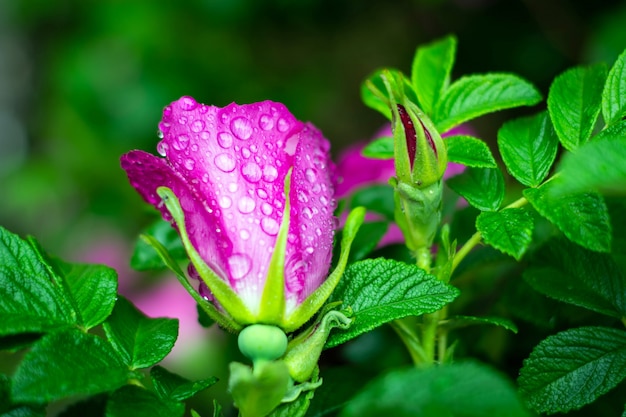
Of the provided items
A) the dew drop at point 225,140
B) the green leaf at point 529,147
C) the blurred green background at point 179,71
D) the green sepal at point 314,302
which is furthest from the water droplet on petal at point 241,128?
the blurred green background at point 179,71

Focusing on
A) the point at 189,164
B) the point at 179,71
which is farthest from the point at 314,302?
the point at 179,71

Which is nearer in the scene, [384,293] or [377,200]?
[384,293]

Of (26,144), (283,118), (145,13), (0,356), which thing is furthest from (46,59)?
(283,118)

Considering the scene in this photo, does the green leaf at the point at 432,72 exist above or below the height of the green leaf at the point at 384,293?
above

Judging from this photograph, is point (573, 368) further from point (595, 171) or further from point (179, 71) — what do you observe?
point (179, 71)

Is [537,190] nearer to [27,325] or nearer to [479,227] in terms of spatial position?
[479,227]

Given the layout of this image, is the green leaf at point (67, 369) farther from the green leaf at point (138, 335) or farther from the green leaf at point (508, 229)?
the green leaf at point (508, 229)

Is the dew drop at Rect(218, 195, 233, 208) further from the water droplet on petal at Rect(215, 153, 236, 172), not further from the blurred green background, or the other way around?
the blurred green background
